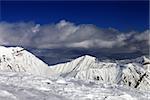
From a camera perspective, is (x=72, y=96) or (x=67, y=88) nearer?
(x=72, y=96)

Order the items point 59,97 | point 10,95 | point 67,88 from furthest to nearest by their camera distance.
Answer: point 67,88 < point 59,97 < point 10,95

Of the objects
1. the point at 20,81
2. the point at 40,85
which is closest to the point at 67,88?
the point at 40,85

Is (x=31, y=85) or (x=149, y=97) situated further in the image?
(x=149, y=97)

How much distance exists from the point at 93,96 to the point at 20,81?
17.3 m

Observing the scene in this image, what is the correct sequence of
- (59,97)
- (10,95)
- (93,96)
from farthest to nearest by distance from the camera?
(93,96), (59,97), (10,95)

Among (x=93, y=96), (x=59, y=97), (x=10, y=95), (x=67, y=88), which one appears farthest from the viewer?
(x=67, y=88)

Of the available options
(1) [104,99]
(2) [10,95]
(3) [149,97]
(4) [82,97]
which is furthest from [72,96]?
(3) [149,97]

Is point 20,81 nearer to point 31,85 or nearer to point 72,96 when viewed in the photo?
point 31,85

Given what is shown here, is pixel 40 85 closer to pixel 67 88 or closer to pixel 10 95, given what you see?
pixel 67 88

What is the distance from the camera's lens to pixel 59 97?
62.7 meters

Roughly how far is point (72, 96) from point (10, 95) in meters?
14.4

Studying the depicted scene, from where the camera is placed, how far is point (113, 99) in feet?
216

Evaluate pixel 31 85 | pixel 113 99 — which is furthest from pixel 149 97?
pixel 31 85

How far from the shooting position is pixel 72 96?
65.7m
